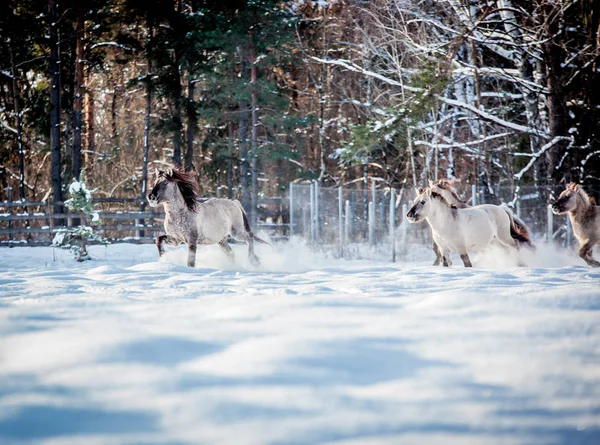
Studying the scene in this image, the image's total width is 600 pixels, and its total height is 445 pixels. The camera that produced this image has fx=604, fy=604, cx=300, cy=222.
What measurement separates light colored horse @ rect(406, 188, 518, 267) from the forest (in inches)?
231

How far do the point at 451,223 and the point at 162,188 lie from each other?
4638 millimetres

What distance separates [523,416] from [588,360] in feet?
2.97

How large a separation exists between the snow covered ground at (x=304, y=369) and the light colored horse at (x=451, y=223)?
3.71m

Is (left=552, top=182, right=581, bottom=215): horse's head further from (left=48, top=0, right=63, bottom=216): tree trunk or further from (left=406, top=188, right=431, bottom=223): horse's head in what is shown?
(left=48, top=0, right=63, bottom=216): tree trunk

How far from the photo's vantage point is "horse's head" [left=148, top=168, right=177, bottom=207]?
9.54 m

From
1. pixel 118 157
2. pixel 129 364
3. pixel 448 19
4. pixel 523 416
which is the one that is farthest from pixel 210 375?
pixel 118 157

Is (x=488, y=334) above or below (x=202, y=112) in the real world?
below

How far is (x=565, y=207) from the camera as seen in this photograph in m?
10.1

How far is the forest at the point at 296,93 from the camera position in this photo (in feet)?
55.2

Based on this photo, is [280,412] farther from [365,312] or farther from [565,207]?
[565,207]

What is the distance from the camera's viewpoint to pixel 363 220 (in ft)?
55.0

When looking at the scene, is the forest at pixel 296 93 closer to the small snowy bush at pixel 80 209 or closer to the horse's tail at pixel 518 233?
the horse's tail at pixel 518 233

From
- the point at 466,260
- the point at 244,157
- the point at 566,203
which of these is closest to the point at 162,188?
the point at 466,260

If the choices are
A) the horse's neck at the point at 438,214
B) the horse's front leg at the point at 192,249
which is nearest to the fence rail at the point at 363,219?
the horse's neck at the point at 438,214
